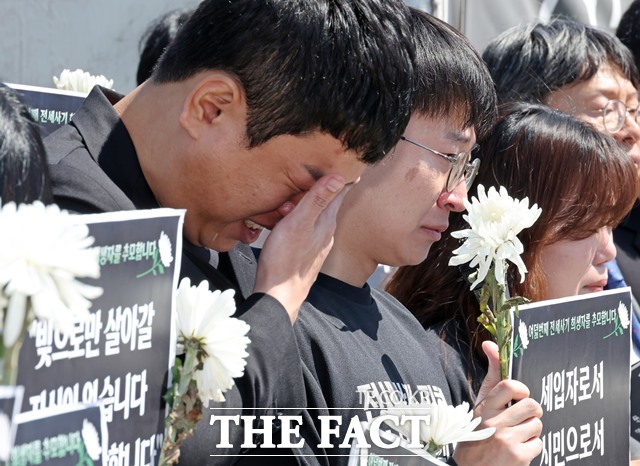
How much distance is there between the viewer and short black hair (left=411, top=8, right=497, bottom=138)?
234cm

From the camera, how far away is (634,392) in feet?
8.21

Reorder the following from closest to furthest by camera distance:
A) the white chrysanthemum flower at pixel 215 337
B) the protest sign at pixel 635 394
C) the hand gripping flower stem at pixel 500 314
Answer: the white chrysanthemum flower at pixel 215 337
the hand gripping flower stem at pixel 500 314
the protest sign at pixel 635 394

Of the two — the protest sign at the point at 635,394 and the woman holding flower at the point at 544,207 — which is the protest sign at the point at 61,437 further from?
the protest sign at the point at 635,394

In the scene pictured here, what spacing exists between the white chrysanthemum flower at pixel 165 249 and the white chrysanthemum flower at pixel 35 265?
41 centimetres

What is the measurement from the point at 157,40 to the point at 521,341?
1925mm

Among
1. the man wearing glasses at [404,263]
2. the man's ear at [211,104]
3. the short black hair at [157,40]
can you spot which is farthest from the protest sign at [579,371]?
the short black hair at [157,40]

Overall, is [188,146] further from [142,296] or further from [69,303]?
[69,303]

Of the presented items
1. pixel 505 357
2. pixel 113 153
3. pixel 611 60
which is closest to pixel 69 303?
pixel 113 153

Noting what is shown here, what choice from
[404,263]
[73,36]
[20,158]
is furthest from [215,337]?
[73,36]

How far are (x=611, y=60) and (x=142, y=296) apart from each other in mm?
2742

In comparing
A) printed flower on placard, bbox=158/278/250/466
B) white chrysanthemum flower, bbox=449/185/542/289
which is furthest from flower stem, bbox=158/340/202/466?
white chrysanthemum flower, bbox=449/185/542/289

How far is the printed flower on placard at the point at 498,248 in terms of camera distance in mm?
1931

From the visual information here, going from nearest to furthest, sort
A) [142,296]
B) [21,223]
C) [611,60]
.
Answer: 1. [21,223]
2. [142,296]
3. [611,60]

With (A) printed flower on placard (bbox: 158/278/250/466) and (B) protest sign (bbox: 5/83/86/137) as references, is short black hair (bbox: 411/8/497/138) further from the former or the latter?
(A) printed flower on placard (bbox: 158/278/250/466)
